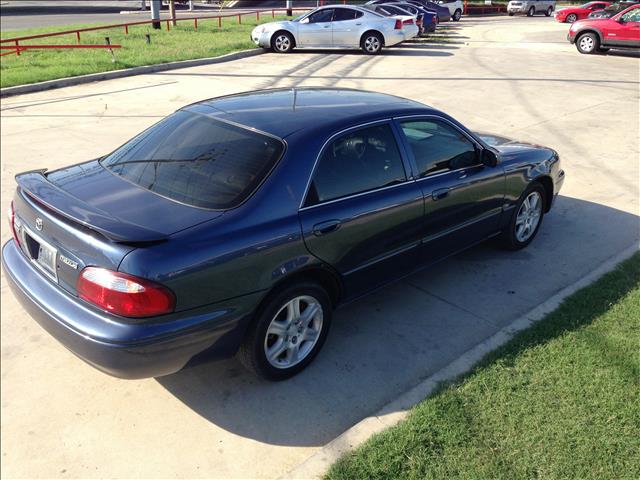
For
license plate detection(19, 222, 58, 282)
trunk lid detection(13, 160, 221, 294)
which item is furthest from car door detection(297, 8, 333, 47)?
license plate detection(19, 222, 58, 282)

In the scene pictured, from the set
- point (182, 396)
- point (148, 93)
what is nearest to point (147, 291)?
point (182, 396)

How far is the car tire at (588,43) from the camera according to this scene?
60.1 ft

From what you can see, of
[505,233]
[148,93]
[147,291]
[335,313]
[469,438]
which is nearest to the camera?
[147,291]

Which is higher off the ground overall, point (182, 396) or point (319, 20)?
point (319, 20)

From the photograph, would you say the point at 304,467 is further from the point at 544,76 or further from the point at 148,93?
the point at 544,76

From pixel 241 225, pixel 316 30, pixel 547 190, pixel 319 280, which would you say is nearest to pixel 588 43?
pixel 316 30

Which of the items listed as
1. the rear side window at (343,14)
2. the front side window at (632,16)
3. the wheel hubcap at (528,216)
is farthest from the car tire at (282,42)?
the wheel hubcap at (528,216)

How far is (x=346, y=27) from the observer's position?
18391 mm

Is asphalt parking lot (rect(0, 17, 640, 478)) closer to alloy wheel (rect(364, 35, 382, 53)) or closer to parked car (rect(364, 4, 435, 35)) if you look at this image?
alloy wheel (rect(364, 35, 382, 53))

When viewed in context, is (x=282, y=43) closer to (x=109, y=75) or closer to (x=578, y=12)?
(x=109, y=75)

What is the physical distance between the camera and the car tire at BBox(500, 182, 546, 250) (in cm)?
518

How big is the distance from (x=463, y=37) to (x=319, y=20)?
8.40 meters

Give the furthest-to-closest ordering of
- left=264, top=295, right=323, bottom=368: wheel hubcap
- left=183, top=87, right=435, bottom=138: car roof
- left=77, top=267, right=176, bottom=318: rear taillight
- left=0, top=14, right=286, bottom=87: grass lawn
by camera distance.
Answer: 1. left=0, top=14, right=286, bottom=87: grass lawn
2. left=183, top=87, right=435, bottom=138: car roof
3. left=264, top=295, right=323, bottom=368: wheel hubcap
4. left=77, top=267, right=176, bottom=318: rear taillight

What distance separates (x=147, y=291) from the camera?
9.24ft
